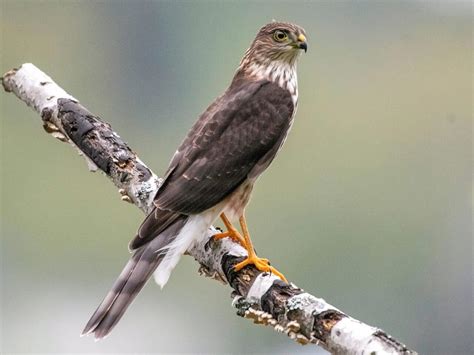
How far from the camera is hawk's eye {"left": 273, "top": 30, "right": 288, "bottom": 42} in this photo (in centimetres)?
537

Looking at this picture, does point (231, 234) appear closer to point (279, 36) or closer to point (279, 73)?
point (279, 73)

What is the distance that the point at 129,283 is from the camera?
177 inches

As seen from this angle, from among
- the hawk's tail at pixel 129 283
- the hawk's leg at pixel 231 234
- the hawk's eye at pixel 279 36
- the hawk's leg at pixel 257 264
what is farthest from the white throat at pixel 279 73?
the hawk's tail at pixel 129 283

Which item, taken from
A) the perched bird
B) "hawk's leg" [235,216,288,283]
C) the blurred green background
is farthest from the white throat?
the blurred green background

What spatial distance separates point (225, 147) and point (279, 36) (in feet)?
2.65

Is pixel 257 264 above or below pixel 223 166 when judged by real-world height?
below

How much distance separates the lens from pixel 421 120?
27.5 m

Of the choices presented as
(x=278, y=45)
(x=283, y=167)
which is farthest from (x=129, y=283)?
(x=283, y=167)

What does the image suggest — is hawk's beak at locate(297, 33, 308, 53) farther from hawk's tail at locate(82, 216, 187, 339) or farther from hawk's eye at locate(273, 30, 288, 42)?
hawk's tail at locate(82, 216, 187, 339)

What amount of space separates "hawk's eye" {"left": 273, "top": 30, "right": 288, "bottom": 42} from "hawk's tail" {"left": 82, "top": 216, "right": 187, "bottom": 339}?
1.32m

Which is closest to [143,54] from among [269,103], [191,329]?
[191,329]

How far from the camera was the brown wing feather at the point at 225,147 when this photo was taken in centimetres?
477

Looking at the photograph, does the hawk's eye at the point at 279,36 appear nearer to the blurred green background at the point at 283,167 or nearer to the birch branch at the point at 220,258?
the birch branch at the point at 220,258

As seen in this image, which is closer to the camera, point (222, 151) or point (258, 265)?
point (258, 265)
